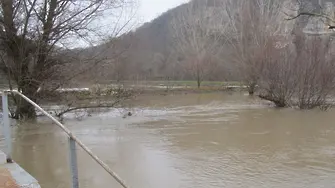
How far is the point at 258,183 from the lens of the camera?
286 inches

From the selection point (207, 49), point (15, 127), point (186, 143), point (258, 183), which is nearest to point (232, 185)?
point (258, 183)

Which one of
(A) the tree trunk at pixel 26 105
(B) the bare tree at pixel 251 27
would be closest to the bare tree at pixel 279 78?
(B) the bare tree at pixel 251 27

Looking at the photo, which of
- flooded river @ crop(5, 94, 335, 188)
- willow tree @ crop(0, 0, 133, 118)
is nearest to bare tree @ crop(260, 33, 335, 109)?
flooded river @ crop(5, 94, 335, 188)

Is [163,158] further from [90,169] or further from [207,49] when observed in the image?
[207,49]

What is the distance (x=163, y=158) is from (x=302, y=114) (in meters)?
10.5

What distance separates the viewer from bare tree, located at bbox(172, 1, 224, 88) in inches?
1854

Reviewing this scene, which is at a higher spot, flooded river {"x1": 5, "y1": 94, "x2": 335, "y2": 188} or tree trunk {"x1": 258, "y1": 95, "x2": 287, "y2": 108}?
tree trunk {"x1": 258, "y1": 95, "x2": 287, "y2": 108}

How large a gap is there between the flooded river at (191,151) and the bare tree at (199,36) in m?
29.5

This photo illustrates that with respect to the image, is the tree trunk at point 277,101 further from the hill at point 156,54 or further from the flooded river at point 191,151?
the hill at point 156,54

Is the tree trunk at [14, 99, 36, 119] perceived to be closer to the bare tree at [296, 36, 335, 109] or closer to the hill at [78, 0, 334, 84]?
the hill at [78, 0, 334, 84]

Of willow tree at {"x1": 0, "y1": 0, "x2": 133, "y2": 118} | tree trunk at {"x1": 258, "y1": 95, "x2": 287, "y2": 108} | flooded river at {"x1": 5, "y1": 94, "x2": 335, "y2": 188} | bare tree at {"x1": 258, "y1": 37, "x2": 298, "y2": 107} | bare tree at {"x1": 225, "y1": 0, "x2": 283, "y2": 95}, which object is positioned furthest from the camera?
bare tree at {"x1": 225, "y1": 0, "x2": 283, "y2": 95}

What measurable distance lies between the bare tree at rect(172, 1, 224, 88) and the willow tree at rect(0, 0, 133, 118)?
2893 centimetres

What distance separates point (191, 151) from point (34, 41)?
Answer: 826cm

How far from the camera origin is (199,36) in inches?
2019
